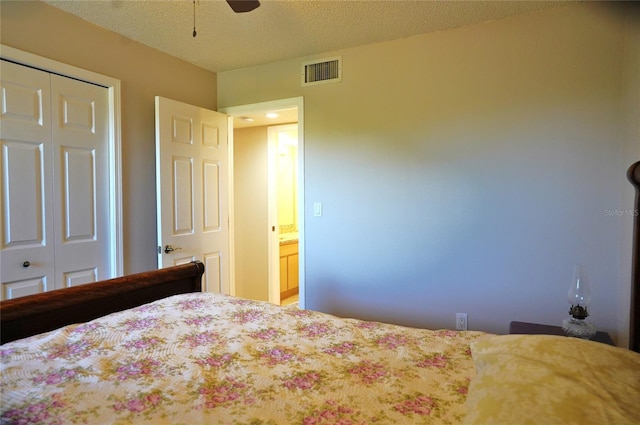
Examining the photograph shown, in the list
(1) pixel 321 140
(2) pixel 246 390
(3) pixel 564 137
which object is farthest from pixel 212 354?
(3) pixel 564 137

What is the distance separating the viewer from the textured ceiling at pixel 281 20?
2193 millimetres

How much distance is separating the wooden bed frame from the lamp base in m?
0.37

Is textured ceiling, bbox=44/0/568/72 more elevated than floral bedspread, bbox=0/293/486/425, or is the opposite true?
textured ceiling, bbox=44/0/568/72

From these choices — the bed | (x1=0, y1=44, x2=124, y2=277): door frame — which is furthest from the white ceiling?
the bed

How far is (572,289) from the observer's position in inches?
66.1

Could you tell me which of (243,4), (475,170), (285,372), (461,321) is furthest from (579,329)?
(243,4)

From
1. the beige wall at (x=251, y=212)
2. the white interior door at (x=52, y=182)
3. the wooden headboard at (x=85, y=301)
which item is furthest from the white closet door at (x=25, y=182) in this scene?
the beige wall at (x=251, y=212)

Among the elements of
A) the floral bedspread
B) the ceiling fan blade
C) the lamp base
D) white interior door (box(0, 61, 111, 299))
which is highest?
the ceiling fan blade

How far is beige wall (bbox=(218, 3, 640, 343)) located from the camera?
2164 mm

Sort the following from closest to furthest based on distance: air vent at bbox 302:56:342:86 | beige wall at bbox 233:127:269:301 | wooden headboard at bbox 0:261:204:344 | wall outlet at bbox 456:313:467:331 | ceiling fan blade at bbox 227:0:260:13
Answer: wooden headboard at bbox 0:261:204:344, ceiling fan blade at bbox 227:0:260:13, wall outlet at bbox 456:313:467:331, air vent at bbox 302:56:342:86, beige wall at bbox 233:127:269:301

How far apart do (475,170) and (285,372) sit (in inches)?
77.1

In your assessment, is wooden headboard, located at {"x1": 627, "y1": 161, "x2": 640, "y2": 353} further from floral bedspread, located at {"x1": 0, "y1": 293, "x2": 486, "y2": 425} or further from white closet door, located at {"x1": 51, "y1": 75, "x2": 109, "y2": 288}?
white closet door, located at {"x1": 51, "y1": 75, "x2": 109, "y2": 288}

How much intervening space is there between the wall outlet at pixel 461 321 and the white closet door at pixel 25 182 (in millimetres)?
2668

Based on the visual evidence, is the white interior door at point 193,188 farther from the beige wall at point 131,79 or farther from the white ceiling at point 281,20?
the white ceiling at point 281,20
